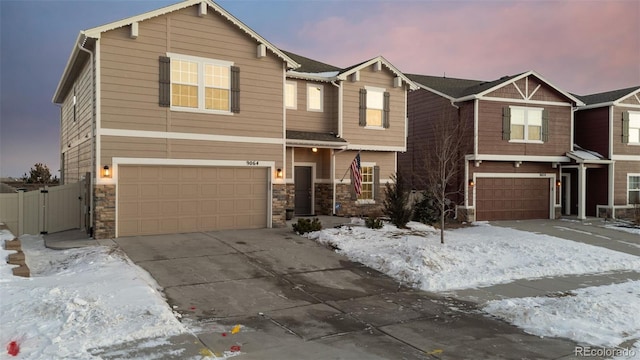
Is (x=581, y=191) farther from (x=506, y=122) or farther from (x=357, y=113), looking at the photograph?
(x=357, y=113)

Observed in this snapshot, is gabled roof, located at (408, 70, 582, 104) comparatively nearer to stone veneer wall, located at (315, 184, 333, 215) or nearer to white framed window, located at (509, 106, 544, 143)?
white framed window, located at (509, 106, 544, 143)

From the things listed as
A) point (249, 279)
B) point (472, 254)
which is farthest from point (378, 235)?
point (249, 279)

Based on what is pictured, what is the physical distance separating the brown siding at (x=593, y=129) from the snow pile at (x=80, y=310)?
72.5 feet

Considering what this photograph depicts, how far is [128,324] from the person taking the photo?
604 centimetres

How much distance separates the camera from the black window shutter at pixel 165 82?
12945 millimetres

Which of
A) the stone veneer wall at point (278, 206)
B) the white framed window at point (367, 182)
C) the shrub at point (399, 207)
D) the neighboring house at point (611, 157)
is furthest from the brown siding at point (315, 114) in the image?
the neighboring house at point (611, 157)

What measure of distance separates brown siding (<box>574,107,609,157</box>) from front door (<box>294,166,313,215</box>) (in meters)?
14.9

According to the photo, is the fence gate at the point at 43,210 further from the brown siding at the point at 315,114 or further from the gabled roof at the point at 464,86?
the gabled roof at the point at 464,86

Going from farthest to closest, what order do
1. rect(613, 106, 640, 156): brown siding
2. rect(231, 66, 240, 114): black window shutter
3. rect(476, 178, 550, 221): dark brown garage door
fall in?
rect(613, 106, 640, 156): brown siding
rect(476, 178, 550, 221): dark brown garage door
rect(231, 66, 240, 114): black window shutter

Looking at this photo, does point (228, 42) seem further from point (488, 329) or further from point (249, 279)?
point (488, 329)

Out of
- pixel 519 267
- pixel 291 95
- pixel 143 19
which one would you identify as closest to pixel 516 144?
pixel 291 95

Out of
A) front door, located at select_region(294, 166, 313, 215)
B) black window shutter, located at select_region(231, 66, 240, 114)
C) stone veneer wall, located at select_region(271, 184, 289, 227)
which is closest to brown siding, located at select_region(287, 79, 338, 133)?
front door, located at select_region(294, 166, 313, 215)

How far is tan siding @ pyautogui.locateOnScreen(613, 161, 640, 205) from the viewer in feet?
71.4

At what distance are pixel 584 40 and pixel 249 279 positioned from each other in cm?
2441
